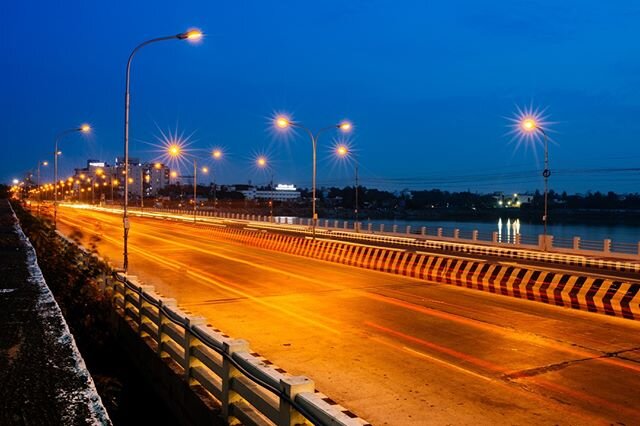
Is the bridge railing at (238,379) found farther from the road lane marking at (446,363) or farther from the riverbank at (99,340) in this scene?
the road lane marking at (446,363)

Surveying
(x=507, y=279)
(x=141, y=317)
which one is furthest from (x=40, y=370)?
(x=507, y=279)

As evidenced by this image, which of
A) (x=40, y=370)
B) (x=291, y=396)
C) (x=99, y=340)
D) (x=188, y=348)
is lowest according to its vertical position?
(x=99, y=340)

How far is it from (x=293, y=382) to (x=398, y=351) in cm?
625

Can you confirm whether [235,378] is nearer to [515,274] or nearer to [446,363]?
[446,363]

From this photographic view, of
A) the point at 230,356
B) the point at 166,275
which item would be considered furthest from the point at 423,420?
the point at 166,275

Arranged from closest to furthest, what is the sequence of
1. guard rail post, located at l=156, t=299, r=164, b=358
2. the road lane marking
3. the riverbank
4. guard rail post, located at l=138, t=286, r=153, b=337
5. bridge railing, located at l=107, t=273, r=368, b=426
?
bridge railing, located at l=107, t=273, r=368, b=426 < the riverbank < guard rail post, located at l=156, t=299, r=164, b=358 < the road lane marking < guard rail post, located at l=138, t=286, r=153, b=337

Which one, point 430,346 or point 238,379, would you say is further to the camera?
point 430,346

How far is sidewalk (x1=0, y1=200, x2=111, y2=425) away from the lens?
286 inches

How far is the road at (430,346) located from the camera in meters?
7.82

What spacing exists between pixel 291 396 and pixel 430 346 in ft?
22.7

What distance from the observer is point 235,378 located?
19.8 feet

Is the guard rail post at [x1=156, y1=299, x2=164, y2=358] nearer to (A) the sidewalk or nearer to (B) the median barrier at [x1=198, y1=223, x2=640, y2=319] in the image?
(A) the sidewalk

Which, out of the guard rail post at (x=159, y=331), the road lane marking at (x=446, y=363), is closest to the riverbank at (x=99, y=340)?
the guard rail post at (x=159, y=331)

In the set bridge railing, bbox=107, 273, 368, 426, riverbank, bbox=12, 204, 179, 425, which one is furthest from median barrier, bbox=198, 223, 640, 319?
riverbank, bbox=12, 204, 179, 425
